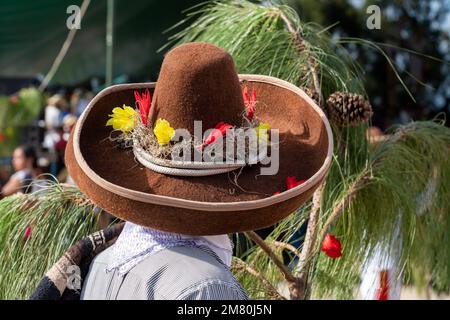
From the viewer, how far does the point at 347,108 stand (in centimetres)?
175

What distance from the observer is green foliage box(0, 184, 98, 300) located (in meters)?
1.81

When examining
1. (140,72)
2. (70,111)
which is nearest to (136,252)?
(140,72)

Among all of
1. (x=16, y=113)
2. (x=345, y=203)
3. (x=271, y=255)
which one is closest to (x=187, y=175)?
(x=271, y=255)

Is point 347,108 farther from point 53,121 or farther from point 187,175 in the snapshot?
point 53,121

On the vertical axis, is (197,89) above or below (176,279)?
above

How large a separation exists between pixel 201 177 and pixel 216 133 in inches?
3.1

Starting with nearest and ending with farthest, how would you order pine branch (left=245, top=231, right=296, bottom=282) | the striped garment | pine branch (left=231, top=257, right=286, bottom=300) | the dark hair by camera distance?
the striped garment → pine branch (left=245, top=231, right=296, bottom=282) → pine branch (left=231, top=257, right=286, bottom=300) → the dark hair

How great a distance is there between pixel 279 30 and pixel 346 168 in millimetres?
374

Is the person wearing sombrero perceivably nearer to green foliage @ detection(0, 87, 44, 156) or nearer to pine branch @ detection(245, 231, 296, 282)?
pine branch @ detection(245, 231, 296, 282)

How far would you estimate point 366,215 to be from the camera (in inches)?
73.1

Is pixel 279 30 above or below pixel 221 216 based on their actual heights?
above

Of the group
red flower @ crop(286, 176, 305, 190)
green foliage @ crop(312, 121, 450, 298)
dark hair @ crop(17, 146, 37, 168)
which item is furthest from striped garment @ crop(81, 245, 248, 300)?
dark hair @ crop(17, 146, 37, 168)

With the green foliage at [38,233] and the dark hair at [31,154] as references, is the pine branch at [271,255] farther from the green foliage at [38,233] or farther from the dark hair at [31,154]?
the dark hair at [31,154]
